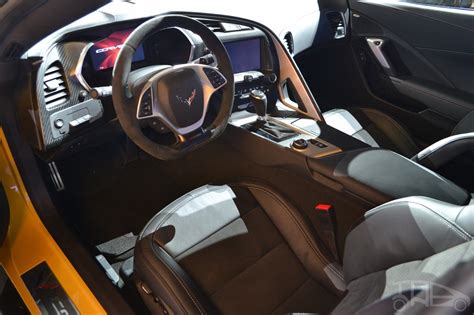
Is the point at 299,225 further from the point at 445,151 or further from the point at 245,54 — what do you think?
the point at 245,54

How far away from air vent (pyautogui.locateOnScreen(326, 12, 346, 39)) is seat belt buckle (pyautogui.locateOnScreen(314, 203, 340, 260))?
57.8 inches

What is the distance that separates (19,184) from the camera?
4.39ft

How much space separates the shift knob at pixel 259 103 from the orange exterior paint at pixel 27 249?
864 mm

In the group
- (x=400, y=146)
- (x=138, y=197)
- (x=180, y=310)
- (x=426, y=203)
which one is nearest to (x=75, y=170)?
(x=138, y=197)

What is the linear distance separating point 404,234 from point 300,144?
753 millimetres

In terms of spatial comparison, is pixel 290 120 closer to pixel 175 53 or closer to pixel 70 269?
pixel 175 53

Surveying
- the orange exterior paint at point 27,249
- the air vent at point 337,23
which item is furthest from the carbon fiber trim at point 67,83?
the air vent at point 337,23

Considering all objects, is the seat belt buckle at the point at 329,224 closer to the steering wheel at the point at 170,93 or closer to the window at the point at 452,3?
the steering wheel at the point at 170,93

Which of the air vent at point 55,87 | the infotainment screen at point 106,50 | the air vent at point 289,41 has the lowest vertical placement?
the air vent at point 289,41

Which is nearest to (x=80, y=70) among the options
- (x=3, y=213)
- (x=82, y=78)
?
(x=82, y=78)

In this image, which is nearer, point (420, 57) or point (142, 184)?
point (142, 184)

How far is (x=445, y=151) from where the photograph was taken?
162 cm

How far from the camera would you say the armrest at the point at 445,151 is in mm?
1605

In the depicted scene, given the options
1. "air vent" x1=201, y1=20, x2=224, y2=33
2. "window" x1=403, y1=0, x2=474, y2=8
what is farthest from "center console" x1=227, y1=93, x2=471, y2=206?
"window" x1=403, y1=0, x2=474, y2=8
